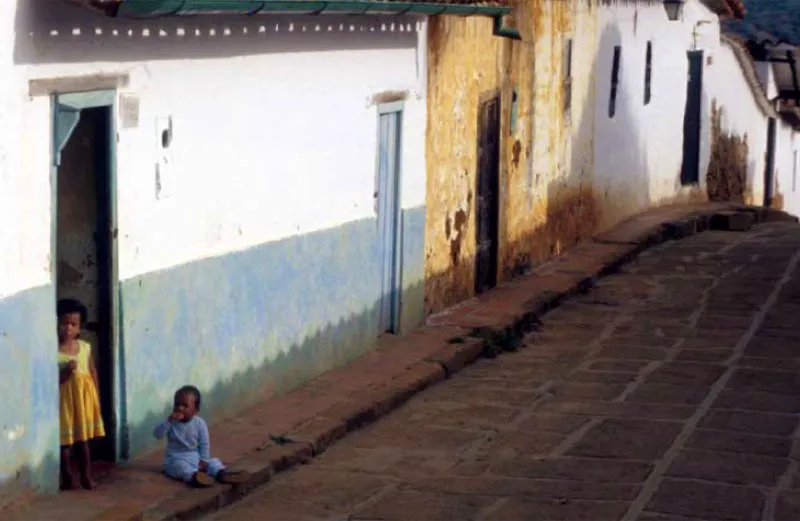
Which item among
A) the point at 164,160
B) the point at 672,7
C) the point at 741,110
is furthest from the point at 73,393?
the point at 741,110

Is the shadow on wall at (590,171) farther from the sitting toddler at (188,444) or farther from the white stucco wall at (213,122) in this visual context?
the sitting toddler at (188,444)

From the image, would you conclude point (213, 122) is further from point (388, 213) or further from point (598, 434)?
point (388, 213)

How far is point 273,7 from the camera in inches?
405

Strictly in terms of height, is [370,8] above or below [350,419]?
above

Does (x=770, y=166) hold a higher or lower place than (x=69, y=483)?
higher

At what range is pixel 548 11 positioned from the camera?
18.6 metres

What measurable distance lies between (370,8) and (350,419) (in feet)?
9.95

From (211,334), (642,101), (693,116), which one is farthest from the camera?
(693,116)

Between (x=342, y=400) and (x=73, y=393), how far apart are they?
299cm

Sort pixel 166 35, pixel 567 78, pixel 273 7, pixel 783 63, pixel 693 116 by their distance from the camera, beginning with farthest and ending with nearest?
pixel 783 63, pixel 693 116, pixel 567 78, pixel 273 7, pixel 166 35

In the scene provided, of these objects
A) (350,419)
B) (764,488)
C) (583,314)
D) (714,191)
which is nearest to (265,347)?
(350,419)

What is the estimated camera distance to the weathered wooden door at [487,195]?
53.9 ft

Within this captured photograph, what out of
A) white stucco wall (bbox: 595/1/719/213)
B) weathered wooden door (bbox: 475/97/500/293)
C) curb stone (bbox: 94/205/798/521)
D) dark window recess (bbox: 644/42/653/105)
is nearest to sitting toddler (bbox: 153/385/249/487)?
curb stone (bbox: 94/205/798/521)

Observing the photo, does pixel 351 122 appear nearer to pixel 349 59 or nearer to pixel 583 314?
pixel 349 59
